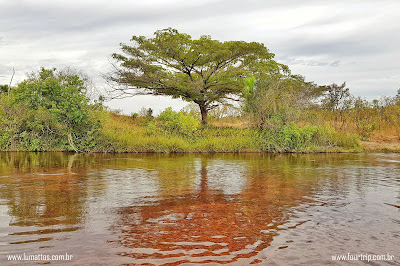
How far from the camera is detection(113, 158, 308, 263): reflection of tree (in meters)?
3.79

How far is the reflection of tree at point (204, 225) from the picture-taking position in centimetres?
379

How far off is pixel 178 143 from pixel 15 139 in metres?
9.80

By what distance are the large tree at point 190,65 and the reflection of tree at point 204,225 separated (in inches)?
749

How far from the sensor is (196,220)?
508cm

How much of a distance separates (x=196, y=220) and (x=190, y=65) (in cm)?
2243

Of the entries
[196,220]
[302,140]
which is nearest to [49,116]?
[302,140]

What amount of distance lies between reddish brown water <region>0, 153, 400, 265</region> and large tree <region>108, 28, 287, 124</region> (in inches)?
685

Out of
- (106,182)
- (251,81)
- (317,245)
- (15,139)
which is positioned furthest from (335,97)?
(317,245)

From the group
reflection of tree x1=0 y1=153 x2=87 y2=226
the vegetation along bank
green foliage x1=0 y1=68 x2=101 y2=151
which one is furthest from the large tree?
reflection of tree x1=0 y1=153 x2=87 y2=226

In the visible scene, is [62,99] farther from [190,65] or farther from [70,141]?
[190,65]

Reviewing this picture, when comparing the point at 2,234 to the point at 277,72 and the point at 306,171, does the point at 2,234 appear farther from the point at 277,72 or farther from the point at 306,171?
the point at 277,72

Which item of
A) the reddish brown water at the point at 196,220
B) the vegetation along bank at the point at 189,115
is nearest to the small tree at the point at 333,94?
the vegetation along bank at the point at 189,115

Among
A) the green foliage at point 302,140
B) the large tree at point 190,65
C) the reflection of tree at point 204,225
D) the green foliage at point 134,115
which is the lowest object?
the reflection of tree at point 204,225

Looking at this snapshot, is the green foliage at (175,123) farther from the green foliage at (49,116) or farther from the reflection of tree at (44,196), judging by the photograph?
the reflection of tree at (44,196)
